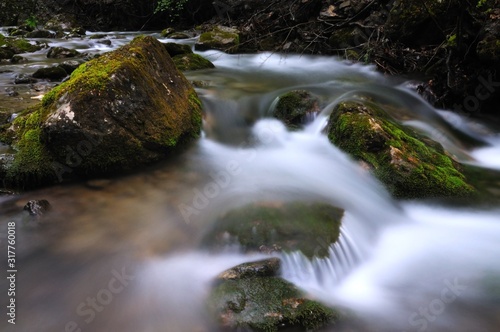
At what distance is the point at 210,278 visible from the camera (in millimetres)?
2707

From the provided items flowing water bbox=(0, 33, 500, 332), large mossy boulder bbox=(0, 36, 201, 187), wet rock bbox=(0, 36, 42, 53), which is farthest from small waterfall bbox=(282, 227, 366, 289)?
wet rock bbox=(0, 36, 42, 53)

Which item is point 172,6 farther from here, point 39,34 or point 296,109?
point 296,109

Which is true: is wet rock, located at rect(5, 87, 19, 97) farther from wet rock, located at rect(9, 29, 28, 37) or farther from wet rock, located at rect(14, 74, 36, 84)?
wet rock, located at rect(9, 29, 28, 37)

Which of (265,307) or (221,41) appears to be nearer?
(265,307)

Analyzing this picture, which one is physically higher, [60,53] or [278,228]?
[278,228]

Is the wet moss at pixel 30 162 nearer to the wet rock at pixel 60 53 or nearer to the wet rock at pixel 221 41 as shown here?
the wet rock at pixel 221 41

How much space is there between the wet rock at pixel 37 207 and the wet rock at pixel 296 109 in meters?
3.57

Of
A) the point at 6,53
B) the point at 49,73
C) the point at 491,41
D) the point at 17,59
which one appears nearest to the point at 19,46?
the point at 6,53

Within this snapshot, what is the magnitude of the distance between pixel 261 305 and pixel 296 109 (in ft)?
12.5

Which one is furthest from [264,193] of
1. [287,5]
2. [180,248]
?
[287,5]

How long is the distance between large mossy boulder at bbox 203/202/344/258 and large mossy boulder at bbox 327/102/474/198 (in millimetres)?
903

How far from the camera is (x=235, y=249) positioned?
2934mm

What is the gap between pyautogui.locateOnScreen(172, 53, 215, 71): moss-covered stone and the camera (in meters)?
8.34

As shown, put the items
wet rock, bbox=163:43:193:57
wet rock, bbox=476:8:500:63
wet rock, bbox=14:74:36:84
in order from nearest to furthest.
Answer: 1. wet rock, bbox=476:8:500:63
2. wet rock, bbox=14:74:36:84
3. wet rock, bbox=163:43:193:57
